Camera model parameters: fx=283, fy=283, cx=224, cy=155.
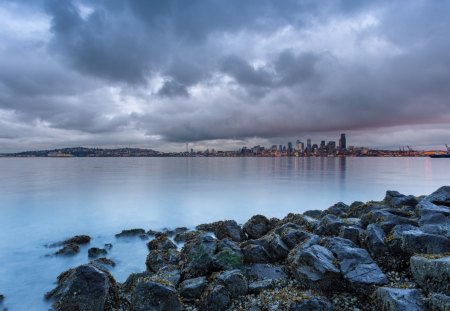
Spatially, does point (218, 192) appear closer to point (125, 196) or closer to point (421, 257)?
point (125, 196)

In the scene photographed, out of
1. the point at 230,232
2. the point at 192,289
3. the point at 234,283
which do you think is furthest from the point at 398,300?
the point at 230,232

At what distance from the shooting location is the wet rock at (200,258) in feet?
30.0

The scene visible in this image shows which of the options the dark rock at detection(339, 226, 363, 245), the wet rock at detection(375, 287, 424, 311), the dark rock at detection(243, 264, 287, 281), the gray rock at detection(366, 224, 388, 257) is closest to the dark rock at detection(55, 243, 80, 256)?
the dark rock at detection(243, 264, 287, 281)

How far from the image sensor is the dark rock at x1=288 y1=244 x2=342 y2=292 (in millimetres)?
7406

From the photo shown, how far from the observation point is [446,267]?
242 inches

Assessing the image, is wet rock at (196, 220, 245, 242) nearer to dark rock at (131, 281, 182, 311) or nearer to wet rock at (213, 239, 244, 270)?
wet rock at (213, 239, 244, 270)

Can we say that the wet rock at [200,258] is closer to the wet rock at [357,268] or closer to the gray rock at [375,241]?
the wet rock at [357,268]

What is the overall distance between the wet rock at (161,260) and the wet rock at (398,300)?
7103 mm

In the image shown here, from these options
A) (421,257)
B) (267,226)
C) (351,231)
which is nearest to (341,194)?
(267,226)

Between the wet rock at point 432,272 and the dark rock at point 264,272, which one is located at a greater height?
the wet rock at point 432,272

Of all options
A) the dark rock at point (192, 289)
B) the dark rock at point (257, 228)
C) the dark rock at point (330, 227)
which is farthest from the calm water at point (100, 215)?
the dark rock at point (330, 227)

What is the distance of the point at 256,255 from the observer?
9.82 m

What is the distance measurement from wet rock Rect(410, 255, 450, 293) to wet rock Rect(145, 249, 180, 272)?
7771 mm

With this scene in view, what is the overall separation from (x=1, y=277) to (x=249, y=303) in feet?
36.6
